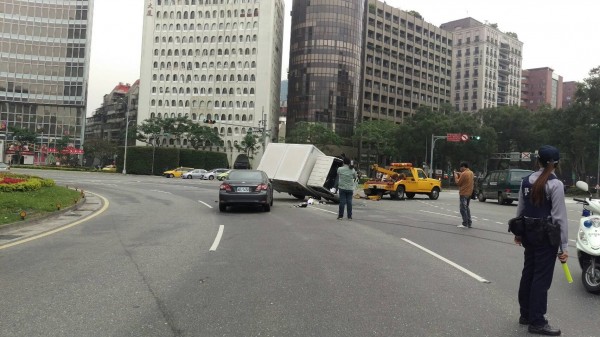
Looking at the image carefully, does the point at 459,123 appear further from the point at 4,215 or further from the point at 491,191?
the point at 4,215

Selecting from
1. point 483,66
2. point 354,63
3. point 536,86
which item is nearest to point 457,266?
point 354,63

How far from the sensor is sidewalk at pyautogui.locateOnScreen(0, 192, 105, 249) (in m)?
9.57

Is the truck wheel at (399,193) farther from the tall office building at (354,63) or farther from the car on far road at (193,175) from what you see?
the tall office building at (354,63)

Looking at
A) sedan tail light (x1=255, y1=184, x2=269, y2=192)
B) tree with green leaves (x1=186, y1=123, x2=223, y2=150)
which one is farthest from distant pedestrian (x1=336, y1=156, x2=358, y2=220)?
tree with green leaves (x1=186, y1=123, x2=223, y2=150)

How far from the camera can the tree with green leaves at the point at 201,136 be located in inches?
Result: 3452

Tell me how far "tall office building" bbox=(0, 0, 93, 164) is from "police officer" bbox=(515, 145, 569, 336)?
9621 centimetres

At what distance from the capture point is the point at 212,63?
104 m

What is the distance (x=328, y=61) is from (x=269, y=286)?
97.4 m

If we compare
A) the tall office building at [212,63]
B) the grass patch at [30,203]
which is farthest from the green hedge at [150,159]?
the grass patch at [30,203]

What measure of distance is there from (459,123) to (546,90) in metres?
105

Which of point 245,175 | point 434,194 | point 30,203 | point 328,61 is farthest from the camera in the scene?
point 328,61

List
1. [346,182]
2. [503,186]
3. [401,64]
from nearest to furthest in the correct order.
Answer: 1. [346,182]
2. [503,186]
3. [401,64]

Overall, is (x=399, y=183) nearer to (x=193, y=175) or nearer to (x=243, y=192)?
(x=243, y=192)

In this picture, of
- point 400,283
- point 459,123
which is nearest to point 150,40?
point 459,123
